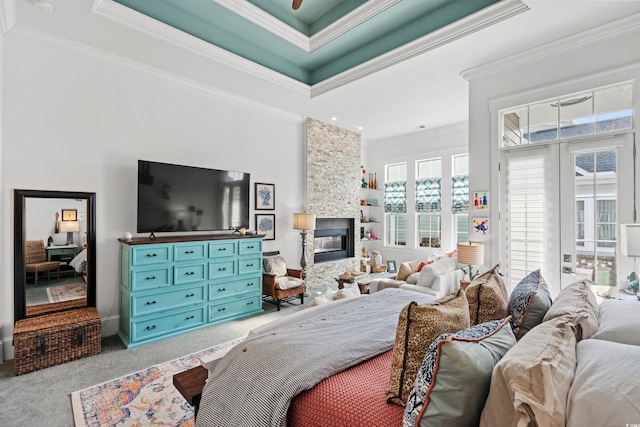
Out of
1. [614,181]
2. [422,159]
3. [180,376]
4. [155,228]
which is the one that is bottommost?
[180,376]

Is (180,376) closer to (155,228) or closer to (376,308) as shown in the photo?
(376,308)

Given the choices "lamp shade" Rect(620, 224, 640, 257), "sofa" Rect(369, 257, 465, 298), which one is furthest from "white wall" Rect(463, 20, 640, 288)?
"lamp shade" Rect(620, 224, 640, 257)

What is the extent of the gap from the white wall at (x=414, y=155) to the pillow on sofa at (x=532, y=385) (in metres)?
5.66

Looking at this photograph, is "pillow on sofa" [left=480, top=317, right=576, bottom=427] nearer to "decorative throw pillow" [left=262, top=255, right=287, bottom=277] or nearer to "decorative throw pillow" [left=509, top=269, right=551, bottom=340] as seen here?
"decorative throw pillow" [left=509, top=269, right=551, bottom=340]

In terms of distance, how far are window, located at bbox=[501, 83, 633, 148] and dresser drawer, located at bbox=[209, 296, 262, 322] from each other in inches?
148

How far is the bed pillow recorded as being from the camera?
1.23 meters

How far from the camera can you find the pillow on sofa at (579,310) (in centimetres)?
129

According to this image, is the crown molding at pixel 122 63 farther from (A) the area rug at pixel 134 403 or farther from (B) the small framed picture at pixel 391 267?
(B) the small framed picture at pixel 391 267

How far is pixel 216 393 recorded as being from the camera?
4.77 feet

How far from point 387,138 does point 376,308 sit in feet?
18.5

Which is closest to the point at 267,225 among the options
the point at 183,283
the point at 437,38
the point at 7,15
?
the point at 183,283

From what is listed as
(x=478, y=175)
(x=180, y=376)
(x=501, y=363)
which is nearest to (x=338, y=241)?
(x=478, y=175)

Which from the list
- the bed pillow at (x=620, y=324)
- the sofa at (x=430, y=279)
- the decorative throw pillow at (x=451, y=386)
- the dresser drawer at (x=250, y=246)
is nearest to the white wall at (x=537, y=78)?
the sofa at (x=430, y=279)

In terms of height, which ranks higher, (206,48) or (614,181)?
(206,48)
